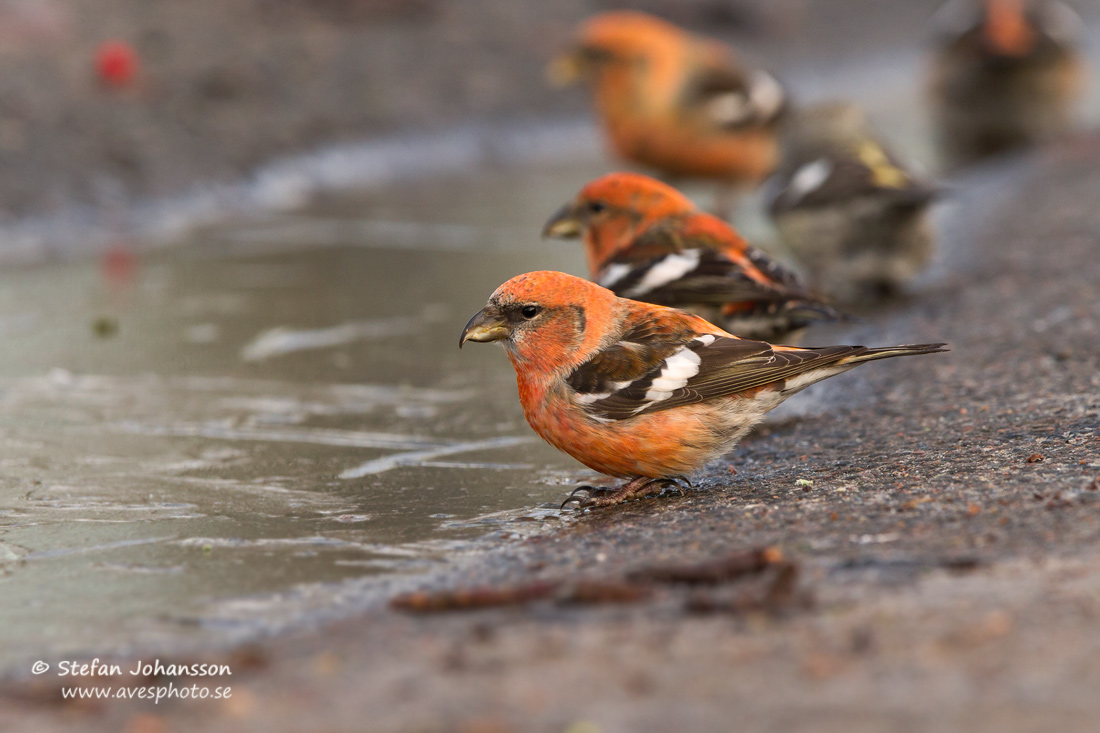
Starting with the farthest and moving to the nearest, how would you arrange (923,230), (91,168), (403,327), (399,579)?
1. (91,168)
2. (923,230)
3. (403,327)
4. (399,579)

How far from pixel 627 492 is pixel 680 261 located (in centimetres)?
150

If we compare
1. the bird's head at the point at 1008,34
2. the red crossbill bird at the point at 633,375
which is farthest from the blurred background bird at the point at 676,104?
the red crossbill bird at the point at 633,375

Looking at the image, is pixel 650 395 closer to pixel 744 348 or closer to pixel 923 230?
pixel 744 348

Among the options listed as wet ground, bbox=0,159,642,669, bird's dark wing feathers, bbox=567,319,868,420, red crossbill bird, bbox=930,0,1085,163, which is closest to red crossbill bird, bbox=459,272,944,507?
bird's dark wing feathers, bbox=567,319,868,420

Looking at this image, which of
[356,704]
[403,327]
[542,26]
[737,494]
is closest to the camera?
[356,704]

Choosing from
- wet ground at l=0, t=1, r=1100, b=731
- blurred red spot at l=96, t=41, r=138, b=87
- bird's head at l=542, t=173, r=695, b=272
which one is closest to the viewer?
wet ground at l=0, t=1, r=1100, b=731

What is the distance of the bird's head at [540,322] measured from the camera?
191 inches

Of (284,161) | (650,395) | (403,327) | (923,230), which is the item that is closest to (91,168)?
(284,161)

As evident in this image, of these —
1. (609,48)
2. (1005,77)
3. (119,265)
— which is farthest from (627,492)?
(1005,77)

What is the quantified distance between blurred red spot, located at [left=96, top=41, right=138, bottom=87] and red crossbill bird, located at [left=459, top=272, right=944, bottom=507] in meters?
8.02

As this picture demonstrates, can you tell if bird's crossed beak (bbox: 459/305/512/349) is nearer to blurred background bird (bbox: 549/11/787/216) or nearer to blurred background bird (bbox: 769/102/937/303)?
blurred background bird (bbox: 769/102/937/303)

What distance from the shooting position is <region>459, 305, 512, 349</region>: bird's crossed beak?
4855mm

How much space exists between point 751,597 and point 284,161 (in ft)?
31.5

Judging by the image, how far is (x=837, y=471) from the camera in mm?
4621
